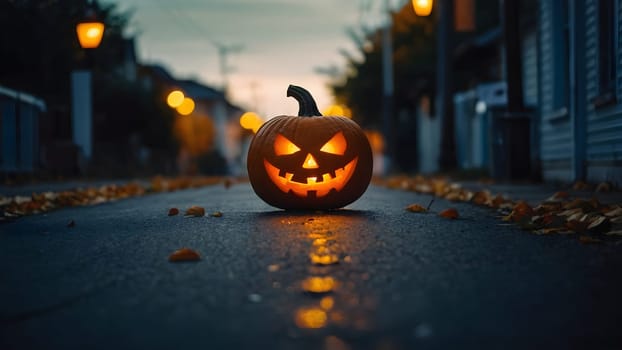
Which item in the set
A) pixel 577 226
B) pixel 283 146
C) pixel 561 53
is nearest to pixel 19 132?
pixel 561 53

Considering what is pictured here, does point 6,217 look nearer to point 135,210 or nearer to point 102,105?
point 135,210

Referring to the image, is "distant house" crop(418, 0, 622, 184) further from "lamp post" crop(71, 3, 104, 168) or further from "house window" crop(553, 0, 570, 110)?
"lamp post" crop(71, 3, 104, 168)

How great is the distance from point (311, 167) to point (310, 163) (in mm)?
35

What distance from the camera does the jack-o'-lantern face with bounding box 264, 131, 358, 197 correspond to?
6.57 m

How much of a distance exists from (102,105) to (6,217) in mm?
26389

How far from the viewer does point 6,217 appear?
6.94m

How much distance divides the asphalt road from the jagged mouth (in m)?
1.38

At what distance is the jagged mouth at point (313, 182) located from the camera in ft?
21.9

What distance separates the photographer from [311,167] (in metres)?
6.59

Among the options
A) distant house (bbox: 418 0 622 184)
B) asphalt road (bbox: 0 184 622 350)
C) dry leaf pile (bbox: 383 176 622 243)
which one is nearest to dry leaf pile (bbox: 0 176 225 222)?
asphalt road (bbox: 0 184 622 350)

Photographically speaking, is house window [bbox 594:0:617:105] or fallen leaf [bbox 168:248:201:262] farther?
house window [bbox 594:0:617:105]

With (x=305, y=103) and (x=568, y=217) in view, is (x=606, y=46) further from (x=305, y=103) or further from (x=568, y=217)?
(x=568, y=217)

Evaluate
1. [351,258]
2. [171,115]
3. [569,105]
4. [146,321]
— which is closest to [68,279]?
[146,321]

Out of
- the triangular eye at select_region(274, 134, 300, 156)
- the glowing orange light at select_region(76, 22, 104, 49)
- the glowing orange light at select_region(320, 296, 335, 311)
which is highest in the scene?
the glowing orange light at select_region(76, 22, 104, 49)
